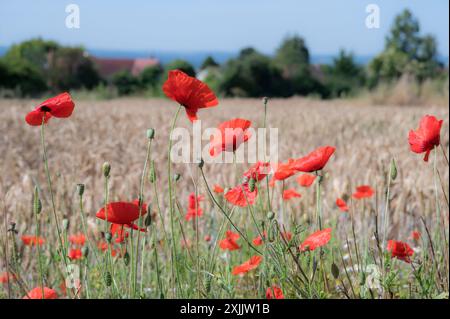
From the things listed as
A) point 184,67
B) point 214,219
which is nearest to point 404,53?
point 184,67

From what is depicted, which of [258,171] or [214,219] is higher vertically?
[258,171]

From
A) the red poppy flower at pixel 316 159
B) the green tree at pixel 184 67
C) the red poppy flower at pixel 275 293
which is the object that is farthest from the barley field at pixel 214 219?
the green tree at pixel 184 67

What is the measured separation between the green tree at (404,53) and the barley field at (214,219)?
26.3 meters

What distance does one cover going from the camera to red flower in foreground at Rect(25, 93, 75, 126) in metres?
1.09

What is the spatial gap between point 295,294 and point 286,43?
18901 mm

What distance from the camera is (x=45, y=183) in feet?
10.3

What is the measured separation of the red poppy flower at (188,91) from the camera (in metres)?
1.06

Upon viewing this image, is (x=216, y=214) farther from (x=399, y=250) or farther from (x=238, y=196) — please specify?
(x=238, y=196)

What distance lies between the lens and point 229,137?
106 centimetres

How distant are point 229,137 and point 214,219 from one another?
118 centimetres

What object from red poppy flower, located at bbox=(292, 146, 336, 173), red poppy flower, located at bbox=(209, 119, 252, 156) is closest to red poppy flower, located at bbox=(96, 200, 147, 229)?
red poppy flower, located at bbox=(209, 119, 252, 156)

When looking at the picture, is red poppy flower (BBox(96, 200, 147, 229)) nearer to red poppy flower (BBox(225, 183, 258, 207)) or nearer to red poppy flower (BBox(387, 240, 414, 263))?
red poppy flower (BBox(225, 183, 258, 207))

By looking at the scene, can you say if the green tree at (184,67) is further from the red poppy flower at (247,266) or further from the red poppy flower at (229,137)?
the red poppy flower at (229,137)
